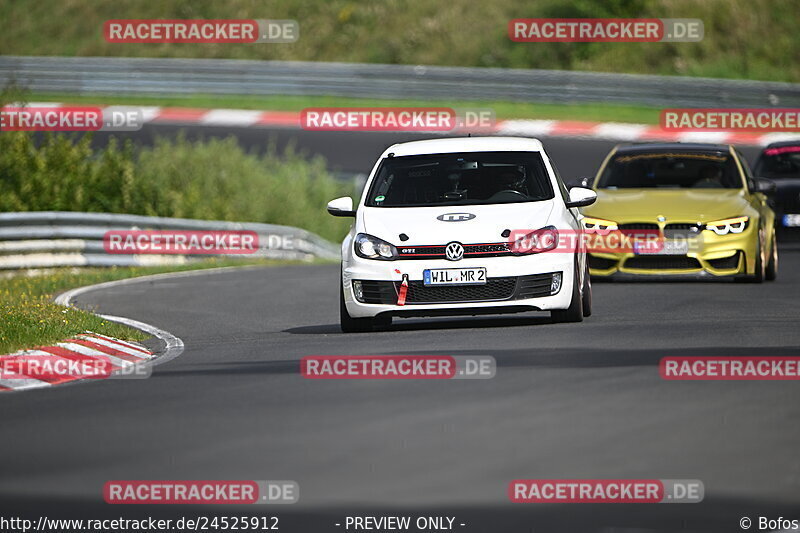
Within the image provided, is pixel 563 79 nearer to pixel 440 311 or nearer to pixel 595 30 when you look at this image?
pixel 595 30

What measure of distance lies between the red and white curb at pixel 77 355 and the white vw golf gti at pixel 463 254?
1.77 meters

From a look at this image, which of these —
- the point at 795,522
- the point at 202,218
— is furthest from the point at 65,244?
the point at 795,522

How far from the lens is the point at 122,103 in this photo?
41969 millimetres

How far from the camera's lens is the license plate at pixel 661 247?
17.3m

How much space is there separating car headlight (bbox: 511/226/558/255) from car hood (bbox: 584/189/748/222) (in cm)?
414

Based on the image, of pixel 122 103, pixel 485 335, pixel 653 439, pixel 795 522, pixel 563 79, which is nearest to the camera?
pixel 795 522

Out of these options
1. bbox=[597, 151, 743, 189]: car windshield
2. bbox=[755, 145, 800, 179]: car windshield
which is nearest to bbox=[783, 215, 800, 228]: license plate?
bbox=[755, 145, 800, 179]: car windshield

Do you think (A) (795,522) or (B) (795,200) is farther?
(B) (795,200)

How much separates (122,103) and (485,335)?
30.4 metres

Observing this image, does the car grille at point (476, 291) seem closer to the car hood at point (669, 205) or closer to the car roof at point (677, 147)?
the car hood at point (669, 205)

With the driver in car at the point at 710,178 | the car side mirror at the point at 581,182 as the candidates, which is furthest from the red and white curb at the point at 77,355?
the driver in car at the point at 710,178

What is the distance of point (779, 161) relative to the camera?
78.5 feet

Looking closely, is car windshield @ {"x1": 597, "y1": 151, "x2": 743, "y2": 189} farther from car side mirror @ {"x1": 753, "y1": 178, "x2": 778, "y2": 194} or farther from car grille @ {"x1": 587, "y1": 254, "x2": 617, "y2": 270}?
car grille @ {"x1": 587, "y1": 254, "x2": 617, "y2": 270}

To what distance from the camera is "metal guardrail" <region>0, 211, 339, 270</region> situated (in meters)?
24.9
